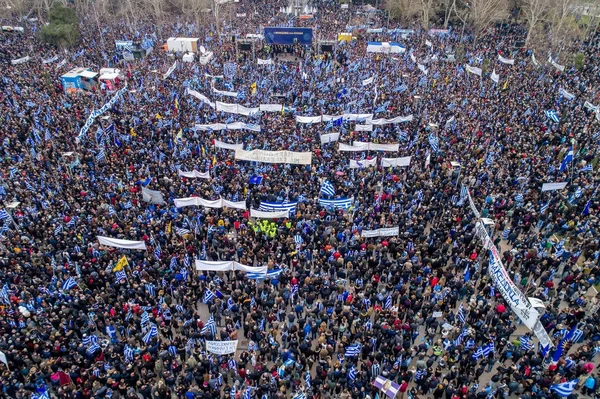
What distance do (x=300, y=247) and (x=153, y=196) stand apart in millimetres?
7673

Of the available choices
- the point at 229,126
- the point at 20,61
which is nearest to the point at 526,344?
the point at 229,126

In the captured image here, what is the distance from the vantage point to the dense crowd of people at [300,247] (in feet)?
41.9

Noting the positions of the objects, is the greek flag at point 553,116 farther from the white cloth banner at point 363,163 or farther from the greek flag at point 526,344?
the greek flag at point 526,344

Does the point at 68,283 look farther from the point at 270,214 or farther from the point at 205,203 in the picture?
the point at 270,214

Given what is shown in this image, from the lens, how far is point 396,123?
27.7 m

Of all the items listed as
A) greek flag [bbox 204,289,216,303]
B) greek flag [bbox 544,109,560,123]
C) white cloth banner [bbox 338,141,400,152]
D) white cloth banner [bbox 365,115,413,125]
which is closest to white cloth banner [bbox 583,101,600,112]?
greek flag [bbox 544,109,560,123]

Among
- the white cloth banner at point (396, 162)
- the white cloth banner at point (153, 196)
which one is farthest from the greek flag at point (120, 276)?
the white cloth banner at point (396, 162)

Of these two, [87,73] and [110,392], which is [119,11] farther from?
[110,392]

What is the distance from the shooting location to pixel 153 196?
64.6 feet

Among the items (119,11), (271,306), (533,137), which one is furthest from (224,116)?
(119,11)

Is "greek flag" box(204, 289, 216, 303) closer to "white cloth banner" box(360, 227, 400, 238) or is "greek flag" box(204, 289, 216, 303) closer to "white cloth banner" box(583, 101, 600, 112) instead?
"white cloth banner" box(360, 227, 400, 238)

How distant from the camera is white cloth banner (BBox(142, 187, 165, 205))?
1961 cm

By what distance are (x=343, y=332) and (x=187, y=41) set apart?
3750cm

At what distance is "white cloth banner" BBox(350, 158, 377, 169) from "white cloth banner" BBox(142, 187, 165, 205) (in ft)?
31.7
